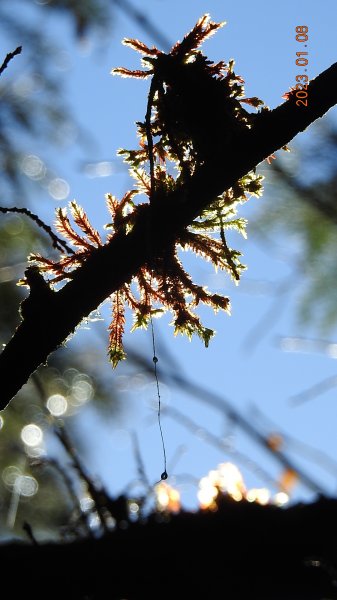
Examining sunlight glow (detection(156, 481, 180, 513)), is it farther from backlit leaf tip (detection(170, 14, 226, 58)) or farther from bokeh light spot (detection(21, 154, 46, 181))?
bokeh light spot (detection(21, 154, 46, 181))

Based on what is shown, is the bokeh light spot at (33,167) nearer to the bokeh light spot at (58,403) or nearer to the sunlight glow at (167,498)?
the bokeh light spot at (58,403)

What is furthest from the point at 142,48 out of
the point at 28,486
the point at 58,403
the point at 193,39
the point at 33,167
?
the point at 28,486

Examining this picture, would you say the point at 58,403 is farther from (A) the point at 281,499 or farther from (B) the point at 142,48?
(B) the point at 142,48

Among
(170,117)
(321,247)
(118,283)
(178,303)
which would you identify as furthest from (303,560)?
(321,247)

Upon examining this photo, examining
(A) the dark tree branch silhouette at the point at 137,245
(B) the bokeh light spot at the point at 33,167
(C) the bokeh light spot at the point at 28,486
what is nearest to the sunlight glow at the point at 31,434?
(C) the bokeh light spot at the point at 28,486

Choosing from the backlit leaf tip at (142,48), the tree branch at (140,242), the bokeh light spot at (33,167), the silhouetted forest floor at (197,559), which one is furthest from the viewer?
the bokeh light spot at (33,167)

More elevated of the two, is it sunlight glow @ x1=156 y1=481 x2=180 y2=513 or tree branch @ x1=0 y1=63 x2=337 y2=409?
tree branch @ x1=0 y1=63 x2=337 y2=409

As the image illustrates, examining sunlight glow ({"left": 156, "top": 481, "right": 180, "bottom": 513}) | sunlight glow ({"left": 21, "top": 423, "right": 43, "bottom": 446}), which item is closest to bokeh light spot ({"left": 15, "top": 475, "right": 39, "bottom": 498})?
sunlight glow ({"left": 21, "top": 423, "right": 43, "bottom": 446})

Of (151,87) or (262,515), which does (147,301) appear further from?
(262,515)
